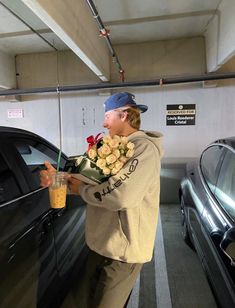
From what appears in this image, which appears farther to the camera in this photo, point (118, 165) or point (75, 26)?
point (75, 26)

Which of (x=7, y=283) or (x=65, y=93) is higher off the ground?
(x=65, y=93)

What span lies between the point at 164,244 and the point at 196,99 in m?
2.65

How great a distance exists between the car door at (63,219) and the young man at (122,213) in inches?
18.6

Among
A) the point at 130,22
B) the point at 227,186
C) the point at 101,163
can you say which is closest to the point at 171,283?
the point at 227,186

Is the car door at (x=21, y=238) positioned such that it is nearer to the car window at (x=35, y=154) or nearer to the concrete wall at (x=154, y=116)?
the car window at (x=35, y=154)

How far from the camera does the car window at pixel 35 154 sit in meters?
1.85

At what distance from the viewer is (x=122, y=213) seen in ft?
3.94

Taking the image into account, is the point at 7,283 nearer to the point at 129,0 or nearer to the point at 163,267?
the point at 163,267

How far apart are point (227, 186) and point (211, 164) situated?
67cm

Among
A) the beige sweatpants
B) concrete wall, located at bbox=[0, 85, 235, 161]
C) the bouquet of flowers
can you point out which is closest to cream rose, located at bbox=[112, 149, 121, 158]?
the bouquet of flowers

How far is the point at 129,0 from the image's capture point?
3.04 meters

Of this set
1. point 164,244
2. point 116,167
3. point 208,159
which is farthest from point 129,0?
point 164,244

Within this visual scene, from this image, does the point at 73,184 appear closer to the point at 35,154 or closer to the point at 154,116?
the point at 35,154

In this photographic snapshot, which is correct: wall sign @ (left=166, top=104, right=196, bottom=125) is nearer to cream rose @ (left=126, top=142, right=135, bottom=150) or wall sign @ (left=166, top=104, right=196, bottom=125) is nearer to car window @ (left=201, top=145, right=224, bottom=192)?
car window @ (left=201, top=145, right=224, bottom=192)
